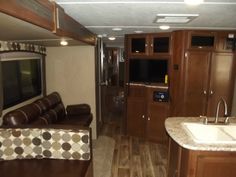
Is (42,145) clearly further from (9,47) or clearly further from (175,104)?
(175,104)

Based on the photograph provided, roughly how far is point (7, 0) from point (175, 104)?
3.16 metres

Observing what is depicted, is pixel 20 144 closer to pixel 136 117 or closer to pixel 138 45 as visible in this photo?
pixel 136 117

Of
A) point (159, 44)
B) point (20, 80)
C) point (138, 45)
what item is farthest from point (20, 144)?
point (159, 44)

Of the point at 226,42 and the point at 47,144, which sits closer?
the point at 47,144

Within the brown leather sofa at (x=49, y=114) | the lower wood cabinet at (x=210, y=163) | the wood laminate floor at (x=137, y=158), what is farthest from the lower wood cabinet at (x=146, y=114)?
the lower wood cabinet at (x=210, y=163)

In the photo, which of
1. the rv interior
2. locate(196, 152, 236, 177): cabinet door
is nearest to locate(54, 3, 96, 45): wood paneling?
the rv interior

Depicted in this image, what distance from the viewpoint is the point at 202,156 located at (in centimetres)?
178

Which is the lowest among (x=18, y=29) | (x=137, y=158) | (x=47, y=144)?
(x=137, y=158)

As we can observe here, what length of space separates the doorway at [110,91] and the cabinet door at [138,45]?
0.90 m

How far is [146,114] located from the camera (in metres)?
4.16

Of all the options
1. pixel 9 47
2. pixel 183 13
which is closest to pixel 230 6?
pixel 183 13

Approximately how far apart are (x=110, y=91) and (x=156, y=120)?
9.58 ft

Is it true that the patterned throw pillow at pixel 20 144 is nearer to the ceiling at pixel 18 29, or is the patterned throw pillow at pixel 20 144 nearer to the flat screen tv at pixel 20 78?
the flat screen tv at pixel 20 78

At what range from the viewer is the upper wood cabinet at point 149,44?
381 centimetres
